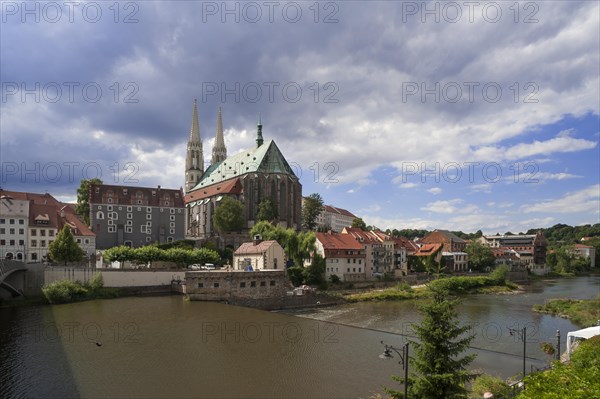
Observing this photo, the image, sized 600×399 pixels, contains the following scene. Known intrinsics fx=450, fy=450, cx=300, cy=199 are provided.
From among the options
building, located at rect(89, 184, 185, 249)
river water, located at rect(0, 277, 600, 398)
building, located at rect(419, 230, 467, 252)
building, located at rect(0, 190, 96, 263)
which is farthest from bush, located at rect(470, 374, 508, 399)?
building, located at rect(419, 230, 467, 252)

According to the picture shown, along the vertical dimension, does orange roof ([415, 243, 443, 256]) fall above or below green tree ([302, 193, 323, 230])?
below

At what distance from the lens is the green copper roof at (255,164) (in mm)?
103750

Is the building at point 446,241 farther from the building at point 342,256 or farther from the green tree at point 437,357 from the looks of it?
the green tree at point 437,357

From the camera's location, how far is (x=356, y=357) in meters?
29.8

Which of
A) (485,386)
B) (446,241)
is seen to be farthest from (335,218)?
(485,386)

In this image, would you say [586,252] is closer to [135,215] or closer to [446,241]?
[446,241]

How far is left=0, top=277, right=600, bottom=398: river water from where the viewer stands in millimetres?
23906

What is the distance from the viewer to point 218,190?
108312mm

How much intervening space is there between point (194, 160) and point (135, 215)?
48326mm

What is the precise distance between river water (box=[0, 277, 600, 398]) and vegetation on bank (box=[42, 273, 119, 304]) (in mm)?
1860

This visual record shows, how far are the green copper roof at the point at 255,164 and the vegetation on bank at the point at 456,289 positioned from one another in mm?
45639

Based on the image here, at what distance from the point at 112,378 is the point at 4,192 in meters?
58.6

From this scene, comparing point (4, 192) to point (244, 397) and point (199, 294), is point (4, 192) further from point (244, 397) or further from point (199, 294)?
point (244, 397)

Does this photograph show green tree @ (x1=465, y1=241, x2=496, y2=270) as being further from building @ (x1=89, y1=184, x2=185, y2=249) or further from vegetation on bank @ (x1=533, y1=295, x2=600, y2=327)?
building @ (x1=89, y1=184, x2=185, y2=249)
